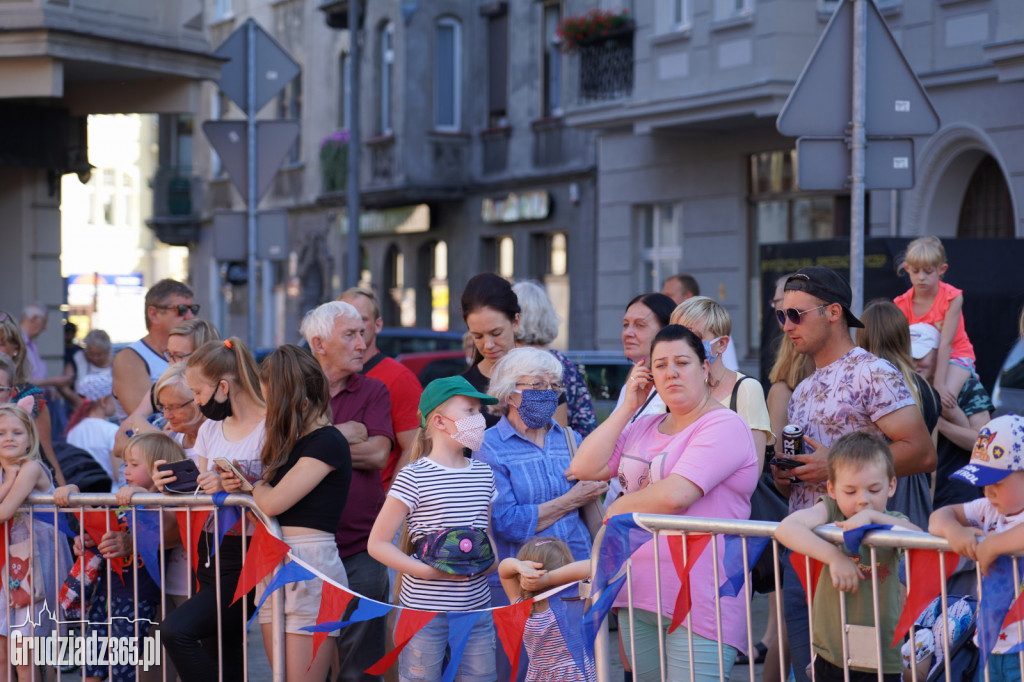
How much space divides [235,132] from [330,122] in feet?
73.5

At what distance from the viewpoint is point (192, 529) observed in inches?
229

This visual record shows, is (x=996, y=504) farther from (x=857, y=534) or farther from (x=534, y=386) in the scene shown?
(x=534, y=386)

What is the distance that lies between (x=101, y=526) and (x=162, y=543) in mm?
436

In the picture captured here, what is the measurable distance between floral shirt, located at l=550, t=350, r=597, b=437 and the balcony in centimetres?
3518

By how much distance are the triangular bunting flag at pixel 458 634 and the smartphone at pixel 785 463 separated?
4.11 ft

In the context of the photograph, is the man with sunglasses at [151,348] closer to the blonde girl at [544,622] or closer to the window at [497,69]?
the blonde girl at [544,622]

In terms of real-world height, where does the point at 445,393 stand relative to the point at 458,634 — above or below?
above

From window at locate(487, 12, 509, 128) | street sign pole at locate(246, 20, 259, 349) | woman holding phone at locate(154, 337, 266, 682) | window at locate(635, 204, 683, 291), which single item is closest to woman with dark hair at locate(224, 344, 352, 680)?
woman holding phone at locate(154, 337, 266, 682)

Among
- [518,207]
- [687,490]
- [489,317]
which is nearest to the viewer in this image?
[687,490]

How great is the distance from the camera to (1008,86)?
15578 mm

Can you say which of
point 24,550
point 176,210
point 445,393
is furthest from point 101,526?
point 176,210

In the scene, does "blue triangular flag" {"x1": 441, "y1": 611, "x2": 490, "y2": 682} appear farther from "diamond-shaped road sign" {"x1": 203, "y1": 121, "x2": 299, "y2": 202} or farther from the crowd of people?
"diamond-shaped road sign" {"x1": 203, "y1": 121, "x2": 299, "y2": 202}

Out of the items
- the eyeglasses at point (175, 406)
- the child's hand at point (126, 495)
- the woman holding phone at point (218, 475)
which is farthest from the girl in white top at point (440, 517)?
the eyeglasses at point (175, 406)

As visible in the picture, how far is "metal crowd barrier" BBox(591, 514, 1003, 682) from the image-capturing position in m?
4.12
